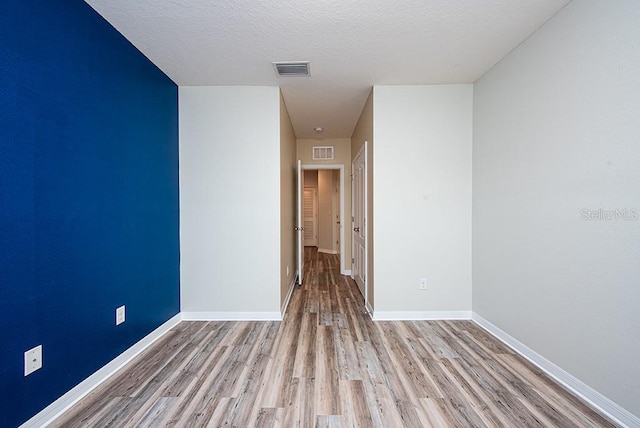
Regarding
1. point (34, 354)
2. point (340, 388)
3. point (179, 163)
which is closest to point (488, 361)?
point (340, 388)

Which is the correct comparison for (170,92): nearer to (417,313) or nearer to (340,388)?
(340,388)

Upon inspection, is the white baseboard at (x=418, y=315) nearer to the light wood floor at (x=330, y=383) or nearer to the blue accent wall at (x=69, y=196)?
the light wood floor at (x=330, y=383)

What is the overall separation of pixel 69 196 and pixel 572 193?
125 inches

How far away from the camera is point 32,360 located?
55.5 inches

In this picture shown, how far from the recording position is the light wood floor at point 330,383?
151 cm

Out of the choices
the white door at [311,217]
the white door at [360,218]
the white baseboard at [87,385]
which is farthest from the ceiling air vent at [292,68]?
the white door at [311,217]

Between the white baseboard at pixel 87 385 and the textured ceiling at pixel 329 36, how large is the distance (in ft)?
8.00

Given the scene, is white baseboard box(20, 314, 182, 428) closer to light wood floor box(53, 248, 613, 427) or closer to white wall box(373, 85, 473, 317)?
light wood floor box(53, 248, 613, 427)

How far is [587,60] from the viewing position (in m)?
1.65

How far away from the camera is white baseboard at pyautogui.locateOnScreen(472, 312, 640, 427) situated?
4.77ft

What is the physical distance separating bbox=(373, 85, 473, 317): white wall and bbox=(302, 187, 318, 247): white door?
5900mm

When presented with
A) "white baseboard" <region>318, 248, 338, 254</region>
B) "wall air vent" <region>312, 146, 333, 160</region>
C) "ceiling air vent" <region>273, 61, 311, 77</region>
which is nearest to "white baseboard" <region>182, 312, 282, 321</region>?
"ceiling air vent" <region>273, 61, 311, 77</region>

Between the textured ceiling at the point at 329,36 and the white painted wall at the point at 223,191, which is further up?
the textured ceiling at the point at 329,36

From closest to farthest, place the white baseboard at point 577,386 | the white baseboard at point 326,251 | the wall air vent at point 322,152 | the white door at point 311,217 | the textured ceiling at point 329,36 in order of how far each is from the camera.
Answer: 1. the white baseboard at point 577,386
2. the textured ceiling at point 329,36
3. the wall air vent at point 322,152
4. the white baseboard at point 326,251
5. the white door at point 311,217
